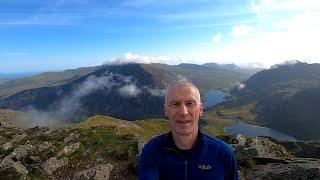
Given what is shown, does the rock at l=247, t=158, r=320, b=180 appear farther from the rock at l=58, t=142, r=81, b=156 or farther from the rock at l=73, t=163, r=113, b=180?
the rock at l=58, t=142, r=81, b=156

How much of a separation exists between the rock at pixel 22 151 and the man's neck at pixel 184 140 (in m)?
35.1

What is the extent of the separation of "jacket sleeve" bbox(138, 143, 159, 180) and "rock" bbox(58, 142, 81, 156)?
105 ft

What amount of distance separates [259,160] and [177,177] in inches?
961

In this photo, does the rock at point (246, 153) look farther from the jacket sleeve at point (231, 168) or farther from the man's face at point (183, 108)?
the man's face at point (183, 108)

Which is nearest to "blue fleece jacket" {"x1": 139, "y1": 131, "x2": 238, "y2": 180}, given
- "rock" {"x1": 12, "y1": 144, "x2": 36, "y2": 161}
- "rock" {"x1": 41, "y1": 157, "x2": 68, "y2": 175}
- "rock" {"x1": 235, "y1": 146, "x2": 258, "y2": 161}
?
"rock" {"x1": 235, "y1": 146, "x2": 258, "y2": 161}

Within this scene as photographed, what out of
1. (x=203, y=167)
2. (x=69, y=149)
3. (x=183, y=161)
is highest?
(x=183, y=161)

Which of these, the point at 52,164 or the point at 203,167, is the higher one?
the point at 203,167

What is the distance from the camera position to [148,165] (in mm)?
6828

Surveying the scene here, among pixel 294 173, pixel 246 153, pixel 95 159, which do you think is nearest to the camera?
pixel 294 173

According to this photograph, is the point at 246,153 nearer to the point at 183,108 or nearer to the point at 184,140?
the point at 184,140

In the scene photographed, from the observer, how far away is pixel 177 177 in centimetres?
691

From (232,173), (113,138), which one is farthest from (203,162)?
(113,138)

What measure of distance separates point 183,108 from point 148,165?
53.3 inches

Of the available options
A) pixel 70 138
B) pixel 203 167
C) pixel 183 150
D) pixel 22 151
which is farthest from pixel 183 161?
pixel 70 138
